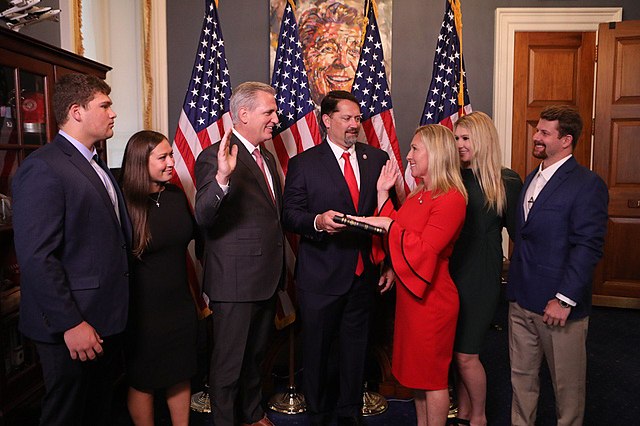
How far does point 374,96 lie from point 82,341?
7.86 feet

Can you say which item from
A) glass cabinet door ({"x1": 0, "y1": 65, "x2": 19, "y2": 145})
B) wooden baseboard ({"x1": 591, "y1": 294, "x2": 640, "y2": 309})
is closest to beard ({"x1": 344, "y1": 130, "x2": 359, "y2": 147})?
glass cabinet door ({"x1": 0, "y1": 65, "x2": 19, "y2": 145})

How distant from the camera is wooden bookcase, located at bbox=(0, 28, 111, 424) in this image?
7.22 feet

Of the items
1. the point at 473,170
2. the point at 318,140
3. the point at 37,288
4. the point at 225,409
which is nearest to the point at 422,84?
the point at 318,140

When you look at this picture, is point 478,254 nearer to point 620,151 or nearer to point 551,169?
point 551,169

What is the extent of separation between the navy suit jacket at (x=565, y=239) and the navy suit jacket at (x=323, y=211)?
74 centimetres

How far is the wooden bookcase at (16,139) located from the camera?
86.6 inches

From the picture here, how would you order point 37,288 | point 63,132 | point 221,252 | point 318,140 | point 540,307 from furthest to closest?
point 318,140
point 221,252
point 540,307
point 63,132
point 37,288

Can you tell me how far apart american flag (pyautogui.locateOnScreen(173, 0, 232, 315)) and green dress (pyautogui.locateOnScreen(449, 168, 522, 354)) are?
1503mm

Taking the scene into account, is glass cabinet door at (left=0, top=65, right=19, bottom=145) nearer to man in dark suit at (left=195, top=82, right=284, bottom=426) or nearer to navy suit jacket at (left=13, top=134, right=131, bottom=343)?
navy suit jacket at (left=13, top=134, right=131, bottom=343)

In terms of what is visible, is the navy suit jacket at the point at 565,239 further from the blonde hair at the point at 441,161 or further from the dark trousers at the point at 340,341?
the dark trousers at the point at 340,341

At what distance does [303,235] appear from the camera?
2637 mm

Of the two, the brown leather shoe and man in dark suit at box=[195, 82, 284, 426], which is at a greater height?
man in dark suit at box=[195, 82, 284, 426]

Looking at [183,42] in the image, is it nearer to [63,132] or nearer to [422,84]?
[422,84]

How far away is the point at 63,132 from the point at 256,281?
102cm
